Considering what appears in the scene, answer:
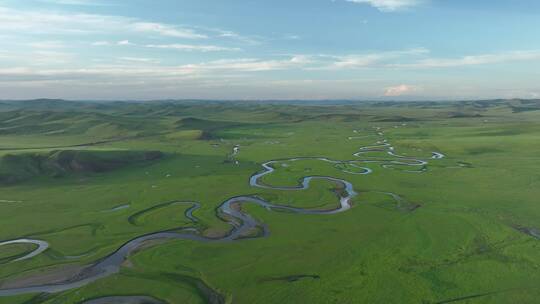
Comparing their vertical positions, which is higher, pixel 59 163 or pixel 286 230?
pixel 59 163

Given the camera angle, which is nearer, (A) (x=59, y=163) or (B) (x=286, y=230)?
(B) (x=286, y=230)

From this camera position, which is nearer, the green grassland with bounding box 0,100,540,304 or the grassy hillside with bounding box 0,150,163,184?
the green grassland with bounding box 0,100,540,304

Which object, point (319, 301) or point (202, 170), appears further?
point (202, 170)

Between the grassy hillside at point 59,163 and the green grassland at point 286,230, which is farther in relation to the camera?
the grassy hillside at point 59,163

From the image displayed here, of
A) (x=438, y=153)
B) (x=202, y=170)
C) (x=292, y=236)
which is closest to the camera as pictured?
(x=292, y=236)

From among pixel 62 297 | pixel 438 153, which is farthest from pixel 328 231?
pixel 438 153

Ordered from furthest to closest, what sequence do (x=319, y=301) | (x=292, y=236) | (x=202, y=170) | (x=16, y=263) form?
1. (x=202, y=170)
2. (x=292, y=236)
3. (x=16, y=263)
4. (x=319, y=301)

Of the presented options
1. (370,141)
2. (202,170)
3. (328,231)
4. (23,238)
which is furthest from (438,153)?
(23,238)

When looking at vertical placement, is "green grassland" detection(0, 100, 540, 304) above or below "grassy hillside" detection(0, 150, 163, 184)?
below

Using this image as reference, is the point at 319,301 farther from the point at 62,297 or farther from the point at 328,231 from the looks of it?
the point at 62,297

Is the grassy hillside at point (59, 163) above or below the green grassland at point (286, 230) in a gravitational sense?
above
